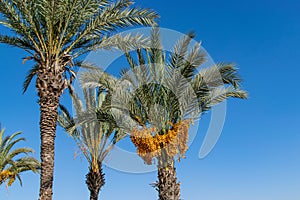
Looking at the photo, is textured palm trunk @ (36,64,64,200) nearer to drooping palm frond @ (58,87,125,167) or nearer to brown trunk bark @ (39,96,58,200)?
brown trunk bark @ (39,96,58,200)

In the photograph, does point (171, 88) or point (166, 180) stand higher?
point (171, 88)

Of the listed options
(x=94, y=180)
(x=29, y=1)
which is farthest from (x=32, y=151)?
(x=29, y=1)

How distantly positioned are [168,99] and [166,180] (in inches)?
102

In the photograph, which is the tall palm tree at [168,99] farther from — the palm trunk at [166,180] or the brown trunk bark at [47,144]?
the brown trunk bark at [47,144]

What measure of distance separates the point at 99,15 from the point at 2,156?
11642 mm

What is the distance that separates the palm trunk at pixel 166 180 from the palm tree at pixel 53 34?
3803mm

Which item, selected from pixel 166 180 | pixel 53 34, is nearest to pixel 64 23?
pixel 53 34

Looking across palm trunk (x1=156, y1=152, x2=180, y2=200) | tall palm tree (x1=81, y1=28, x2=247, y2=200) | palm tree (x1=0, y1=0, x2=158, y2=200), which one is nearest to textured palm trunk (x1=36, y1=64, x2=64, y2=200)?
palm tree (x1=0, y1=0, x2=158, y2=200)

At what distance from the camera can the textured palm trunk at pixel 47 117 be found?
35.1 ft

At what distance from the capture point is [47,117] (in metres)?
10.9

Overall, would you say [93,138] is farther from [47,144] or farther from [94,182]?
[47,144]

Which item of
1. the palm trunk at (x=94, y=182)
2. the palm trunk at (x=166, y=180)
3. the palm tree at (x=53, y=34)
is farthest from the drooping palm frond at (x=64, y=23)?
the palm trunk at (x=94, y=182)

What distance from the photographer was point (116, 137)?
63.0 ft

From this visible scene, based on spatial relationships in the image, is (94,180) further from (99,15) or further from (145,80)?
(99,15)
